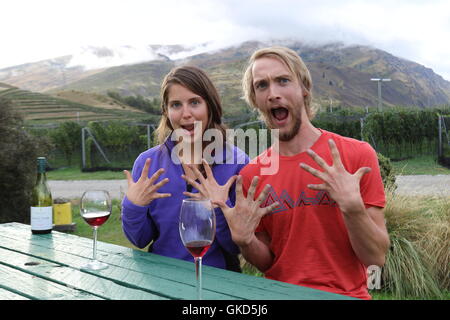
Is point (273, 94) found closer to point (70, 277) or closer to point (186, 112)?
point (186, 112)

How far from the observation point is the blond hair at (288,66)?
93.8 inches

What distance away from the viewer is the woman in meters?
2.40

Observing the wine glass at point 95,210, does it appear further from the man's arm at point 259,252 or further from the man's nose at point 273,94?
the man's nose at point 273,94

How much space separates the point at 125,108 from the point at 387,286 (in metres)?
71.0

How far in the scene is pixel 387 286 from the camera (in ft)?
14.0

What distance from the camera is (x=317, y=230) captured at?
2.12 meters

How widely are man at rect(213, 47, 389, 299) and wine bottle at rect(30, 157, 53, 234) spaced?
1266 mm

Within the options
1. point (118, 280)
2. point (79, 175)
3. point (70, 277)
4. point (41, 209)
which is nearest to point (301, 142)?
point (118, 280)

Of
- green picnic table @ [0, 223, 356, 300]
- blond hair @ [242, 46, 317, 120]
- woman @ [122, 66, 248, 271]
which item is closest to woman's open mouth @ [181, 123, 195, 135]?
woman @ [122, 66, 248, 271]

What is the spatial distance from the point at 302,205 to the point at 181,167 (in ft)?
2.55

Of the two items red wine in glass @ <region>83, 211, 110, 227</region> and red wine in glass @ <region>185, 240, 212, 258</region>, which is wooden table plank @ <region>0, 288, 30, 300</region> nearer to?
red wine in glass @ <region>83, 211, 110, 227</region>

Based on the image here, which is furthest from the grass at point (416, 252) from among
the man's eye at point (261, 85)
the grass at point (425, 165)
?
the grass at point (425, 165)
